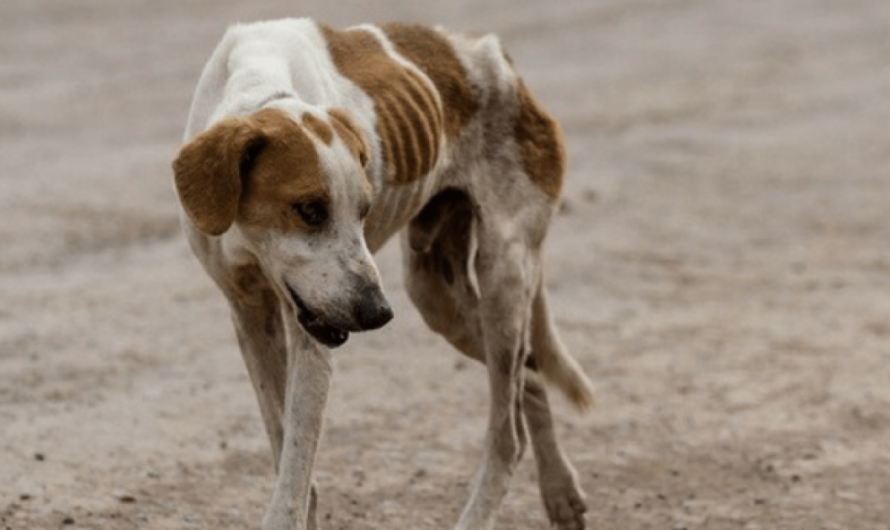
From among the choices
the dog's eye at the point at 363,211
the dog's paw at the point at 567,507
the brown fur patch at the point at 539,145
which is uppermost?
the dog's eye at the point at 363,211

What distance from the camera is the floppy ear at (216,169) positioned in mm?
4602

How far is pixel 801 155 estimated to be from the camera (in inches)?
512

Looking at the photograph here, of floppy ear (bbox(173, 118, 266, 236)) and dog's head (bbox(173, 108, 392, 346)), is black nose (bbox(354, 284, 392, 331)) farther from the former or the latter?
floppy ear (bbox(173, 118, 266, 236))

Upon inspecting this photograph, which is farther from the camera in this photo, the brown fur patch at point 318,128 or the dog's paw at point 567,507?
the dog's paw at point 567,507

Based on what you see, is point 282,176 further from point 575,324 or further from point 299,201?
point 575,324

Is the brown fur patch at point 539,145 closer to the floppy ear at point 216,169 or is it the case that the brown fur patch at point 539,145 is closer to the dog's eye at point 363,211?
the dog's eye at point 363,211

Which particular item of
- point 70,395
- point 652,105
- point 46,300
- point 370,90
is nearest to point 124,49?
point 652,105

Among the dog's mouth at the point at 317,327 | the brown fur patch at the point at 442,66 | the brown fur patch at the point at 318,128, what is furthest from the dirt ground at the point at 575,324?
the brown fur patch at the point at 318,128

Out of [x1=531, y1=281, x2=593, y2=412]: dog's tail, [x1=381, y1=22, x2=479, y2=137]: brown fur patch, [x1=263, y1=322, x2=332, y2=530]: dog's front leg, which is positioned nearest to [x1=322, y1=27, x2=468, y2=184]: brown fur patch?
[x1=381, y1=22, x2=479, y2=137]: brown fur patch

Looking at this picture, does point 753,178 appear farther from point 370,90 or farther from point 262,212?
point 262,212

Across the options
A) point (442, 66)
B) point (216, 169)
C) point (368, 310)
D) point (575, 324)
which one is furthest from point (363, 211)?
point (575, 324)

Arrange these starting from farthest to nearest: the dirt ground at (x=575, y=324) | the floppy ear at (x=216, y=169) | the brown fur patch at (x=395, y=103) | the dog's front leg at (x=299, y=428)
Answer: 1. the dirt ground at (x=575, y=324)
2. the brown fur patch at (x=395, y=103)
3. the dog's front leg at (x=299, y=428)
4. the floppy ear at (x=216, y=169)

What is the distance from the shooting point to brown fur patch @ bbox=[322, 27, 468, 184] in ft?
17.7

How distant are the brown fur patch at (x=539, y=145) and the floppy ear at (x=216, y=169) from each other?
152 centimetres
